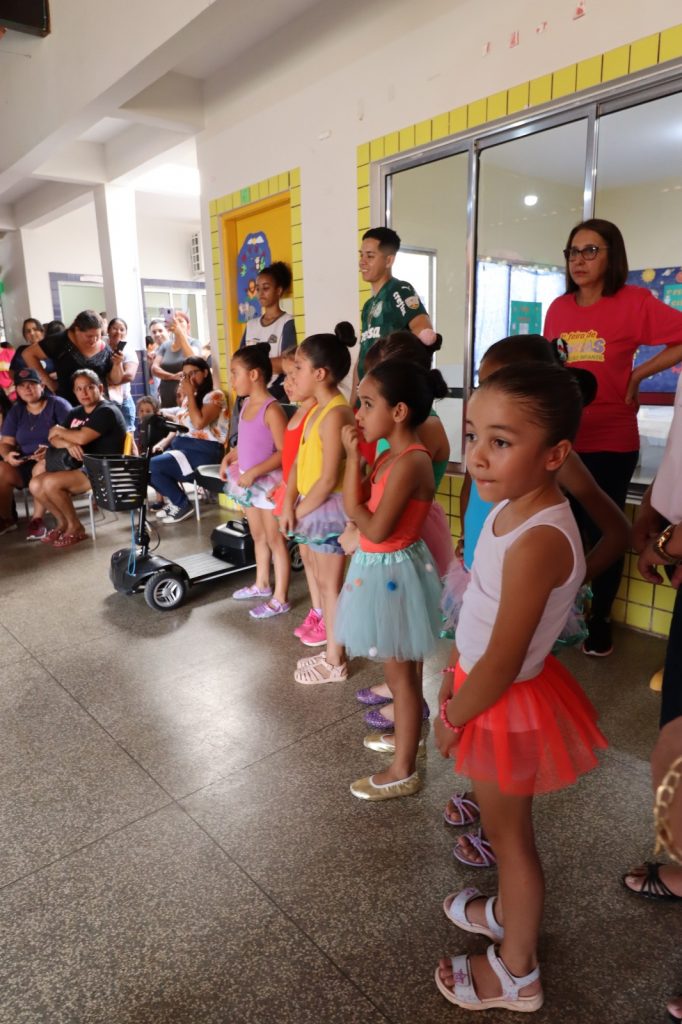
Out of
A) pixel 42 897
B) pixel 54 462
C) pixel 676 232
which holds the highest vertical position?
pixel 676 232

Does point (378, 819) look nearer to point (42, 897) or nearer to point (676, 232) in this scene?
point (42, 897)

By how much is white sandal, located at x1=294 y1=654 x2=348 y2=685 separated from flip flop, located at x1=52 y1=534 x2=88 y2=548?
2.70 metres

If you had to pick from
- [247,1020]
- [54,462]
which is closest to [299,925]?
[247,1020]

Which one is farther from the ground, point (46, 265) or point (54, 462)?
point (46, 265)

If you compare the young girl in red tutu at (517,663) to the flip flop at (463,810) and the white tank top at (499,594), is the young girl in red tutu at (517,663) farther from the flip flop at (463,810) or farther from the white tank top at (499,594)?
the flip flop at (463,810)

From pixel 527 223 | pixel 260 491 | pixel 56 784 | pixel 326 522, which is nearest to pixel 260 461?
pixel 260 491

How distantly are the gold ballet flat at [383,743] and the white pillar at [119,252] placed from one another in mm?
5984

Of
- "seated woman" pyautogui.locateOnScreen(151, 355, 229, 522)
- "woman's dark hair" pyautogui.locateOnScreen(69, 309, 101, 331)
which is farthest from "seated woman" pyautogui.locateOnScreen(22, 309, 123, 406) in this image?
"seated woman" pyautogui.locateOnScreen(151, 355, 229, 522)

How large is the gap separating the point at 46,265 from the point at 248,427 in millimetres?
7854

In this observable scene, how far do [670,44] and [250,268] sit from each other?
321cm

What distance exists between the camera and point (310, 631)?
3.02 meters

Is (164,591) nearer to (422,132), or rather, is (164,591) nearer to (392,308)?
(392,308)

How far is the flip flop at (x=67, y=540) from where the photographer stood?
15.3ft

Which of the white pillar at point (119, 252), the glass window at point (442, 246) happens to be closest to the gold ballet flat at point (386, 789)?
the glass window at point (442, 246)
